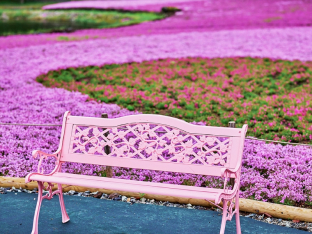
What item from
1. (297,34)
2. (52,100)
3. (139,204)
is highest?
(297,34)

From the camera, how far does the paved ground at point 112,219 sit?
16.0 feet

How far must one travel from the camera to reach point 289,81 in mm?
12336

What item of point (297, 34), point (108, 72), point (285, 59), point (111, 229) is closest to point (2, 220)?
point (111, 229)

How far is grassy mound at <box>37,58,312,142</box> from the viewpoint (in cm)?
910

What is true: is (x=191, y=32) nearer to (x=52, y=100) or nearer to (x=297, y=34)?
(x=297, y=34)

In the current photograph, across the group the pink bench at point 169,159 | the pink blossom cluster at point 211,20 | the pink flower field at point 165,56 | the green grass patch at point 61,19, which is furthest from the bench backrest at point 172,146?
the green grass patch at point 61,19

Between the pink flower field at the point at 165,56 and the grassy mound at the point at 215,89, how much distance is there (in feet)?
2.65

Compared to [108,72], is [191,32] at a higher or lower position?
higher

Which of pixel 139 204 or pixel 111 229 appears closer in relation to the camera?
pixel 111 229

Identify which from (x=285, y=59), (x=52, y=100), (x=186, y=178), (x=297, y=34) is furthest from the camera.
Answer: (x=297, y=34)

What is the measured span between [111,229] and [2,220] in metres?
1.40

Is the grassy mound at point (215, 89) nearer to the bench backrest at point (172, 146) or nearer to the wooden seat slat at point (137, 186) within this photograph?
the bench backrest at point (172, 146)

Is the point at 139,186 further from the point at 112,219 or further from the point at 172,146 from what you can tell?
the point at 112,219

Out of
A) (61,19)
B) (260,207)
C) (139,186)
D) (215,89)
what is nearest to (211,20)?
(61,19)
